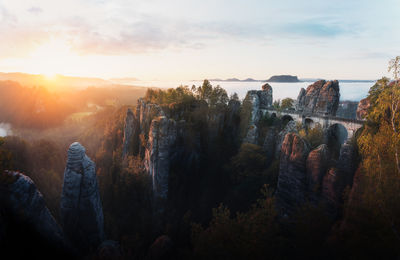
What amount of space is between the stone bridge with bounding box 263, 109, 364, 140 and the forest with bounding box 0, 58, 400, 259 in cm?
217

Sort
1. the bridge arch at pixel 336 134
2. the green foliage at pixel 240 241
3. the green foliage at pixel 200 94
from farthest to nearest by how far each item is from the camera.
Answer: the green foliage at pixel 200 94 < the bridge arch at pixel 336 134 < the green foliage at pixel 240 241

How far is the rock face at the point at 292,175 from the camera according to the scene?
2055cm

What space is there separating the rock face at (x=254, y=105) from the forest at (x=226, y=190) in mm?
1031

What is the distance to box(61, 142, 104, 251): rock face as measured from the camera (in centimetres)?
1823

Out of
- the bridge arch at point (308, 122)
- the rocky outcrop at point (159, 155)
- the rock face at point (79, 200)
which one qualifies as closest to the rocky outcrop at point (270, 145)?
the bridge arch at point (308, 122)

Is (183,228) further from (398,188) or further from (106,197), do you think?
(398,188)

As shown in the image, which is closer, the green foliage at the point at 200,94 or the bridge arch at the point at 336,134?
the bridge arch at the point at 336,134

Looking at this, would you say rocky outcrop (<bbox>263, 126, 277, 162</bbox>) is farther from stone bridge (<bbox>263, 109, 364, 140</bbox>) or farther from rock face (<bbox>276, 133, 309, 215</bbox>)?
rock face (<bbox>276, 133, 309, 215</bbox>)

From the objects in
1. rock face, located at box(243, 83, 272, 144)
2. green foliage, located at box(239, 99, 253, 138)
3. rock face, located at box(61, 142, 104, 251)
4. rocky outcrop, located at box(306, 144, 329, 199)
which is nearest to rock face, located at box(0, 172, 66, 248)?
rock face, located at box(61, 142, 104, 251)

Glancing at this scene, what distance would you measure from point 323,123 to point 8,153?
5468 cm

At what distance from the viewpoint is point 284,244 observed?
638 inches

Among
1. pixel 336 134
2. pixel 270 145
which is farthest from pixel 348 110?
pixel 270 145

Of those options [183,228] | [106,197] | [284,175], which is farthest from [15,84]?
[284,175]

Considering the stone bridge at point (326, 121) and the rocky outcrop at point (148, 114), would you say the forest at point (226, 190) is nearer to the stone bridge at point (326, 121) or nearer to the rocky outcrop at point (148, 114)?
the rocky outcrop at point (148, 114)
